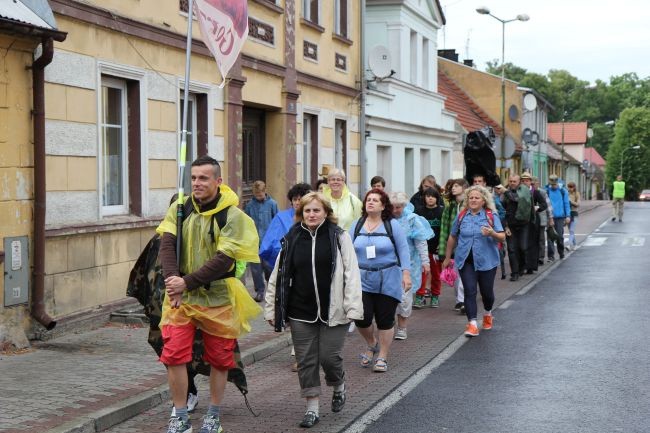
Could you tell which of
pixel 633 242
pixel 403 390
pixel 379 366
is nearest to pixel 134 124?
pixel 379 366

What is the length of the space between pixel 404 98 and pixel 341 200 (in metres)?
16.6

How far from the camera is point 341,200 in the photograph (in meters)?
10.1

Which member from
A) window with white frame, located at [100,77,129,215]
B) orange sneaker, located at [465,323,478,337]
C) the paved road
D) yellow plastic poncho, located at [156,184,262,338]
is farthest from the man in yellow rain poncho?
window with white frame, located at [100,77,129,215]

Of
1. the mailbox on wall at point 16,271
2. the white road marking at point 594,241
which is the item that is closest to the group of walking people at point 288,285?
the mailbox on wall at point 16,271

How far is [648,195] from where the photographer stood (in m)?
95.8

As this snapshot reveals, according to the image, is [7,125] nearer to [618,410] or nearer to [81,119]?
[81,119]

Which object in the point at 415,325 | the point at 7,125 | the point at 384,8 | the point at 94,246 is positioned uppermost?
the point at 384,8

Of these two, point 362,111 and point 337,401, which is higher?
point 362,111

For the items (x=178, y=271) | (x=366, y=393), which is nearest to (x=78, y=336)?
(x=366, y=393)

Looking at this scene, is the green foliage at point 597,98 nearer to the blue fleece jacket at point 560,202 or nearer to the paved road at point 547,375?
the blue fleece jacket at point 560,202

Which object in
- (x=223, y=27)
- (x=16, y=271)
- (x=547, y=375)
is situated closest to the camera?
(x=547, y=375)

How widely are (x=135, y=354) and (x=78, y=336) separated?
51.0 inches

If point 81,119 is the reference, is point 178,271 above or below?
below

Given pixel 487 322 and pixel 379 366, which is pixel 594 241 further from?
pixel 379 366
